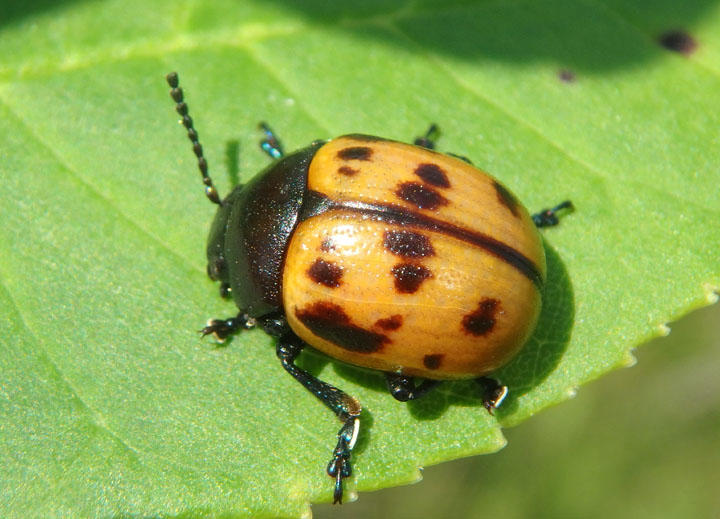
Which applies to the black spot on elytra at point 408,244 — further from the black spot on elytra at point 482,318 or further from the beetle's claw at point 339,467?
the beetle's claw at point 339,467

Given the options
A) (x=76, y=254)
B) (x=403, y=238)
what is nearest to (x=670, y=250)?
(x=403, y=238)

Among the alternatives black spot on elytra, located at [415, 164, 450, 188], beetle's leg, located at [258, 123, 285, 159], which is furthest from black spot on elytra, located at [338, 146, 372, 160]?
beetle's leg, located at [258, 123, 285, 159]

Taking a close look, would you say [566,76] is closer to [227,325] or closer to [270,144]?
[270,144]

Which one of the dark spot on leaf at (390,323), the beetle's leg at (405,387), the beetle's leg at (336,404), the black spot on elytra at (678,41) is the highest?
the black spot on elytra at (678,41)

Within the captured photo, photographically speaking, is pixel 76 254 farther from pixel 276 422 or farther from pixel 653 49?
pixel 653 49

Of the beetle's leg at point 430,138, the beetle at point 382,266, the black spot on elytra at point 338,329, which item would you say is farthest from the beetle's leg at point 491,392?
the beetle's leg at point 430,138
